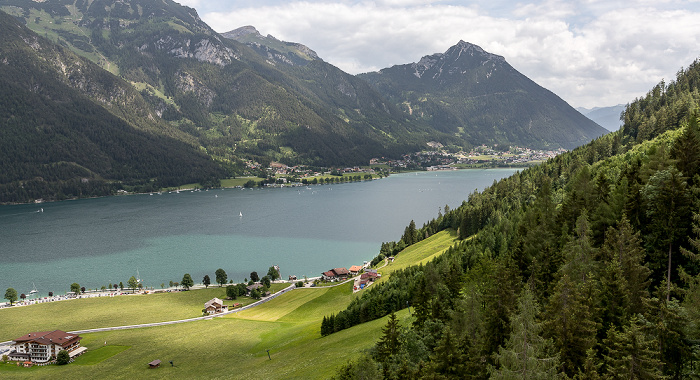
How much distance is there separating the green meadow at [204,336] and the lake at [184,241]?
772 inches

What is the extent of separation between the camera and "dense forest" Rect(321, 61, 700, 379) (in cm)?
1978

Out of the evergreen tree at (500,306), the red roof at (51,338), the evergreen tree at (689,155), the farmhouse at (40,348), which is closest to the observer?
the evergreen tree at (500,306)

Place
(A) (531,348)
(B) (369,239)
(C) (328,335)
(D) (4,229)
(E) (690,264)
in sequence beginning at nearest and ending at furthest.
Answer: (A) (531,348), (E) (690,264), (C) (328,335), (B) (369,239), (D) (4,229)

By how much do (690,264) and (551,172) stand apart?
241ft

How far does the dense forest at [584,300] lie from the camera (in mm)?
19781

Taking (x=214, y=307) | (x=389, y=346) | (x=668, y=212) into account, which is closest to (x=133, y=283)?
(x=214, y=307)

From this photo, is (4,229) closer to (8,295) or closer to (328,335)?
(8,295)

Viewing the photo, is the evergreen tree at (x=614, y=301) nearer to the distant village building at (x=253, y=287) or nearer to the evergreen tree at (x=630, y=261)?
the evergreen tree at (x=630, y=261)

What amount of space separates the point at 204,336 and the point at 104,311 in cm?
2916

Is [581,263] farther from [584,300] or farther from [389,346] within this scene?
[389,346]

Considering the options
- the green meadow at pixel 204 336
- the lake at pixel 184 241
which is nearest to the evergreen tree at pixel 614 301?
the green meadow at pixel 204 336

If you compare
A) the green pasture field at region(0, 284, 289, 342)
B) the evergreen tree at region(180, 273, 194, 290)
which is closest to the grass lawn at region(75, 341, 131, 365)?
the green pasture field at region(0, 284, 289, 342)

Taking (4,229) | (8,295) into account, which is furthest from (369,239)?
(4,229)

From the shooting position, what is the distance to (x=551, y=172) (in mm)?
97500
